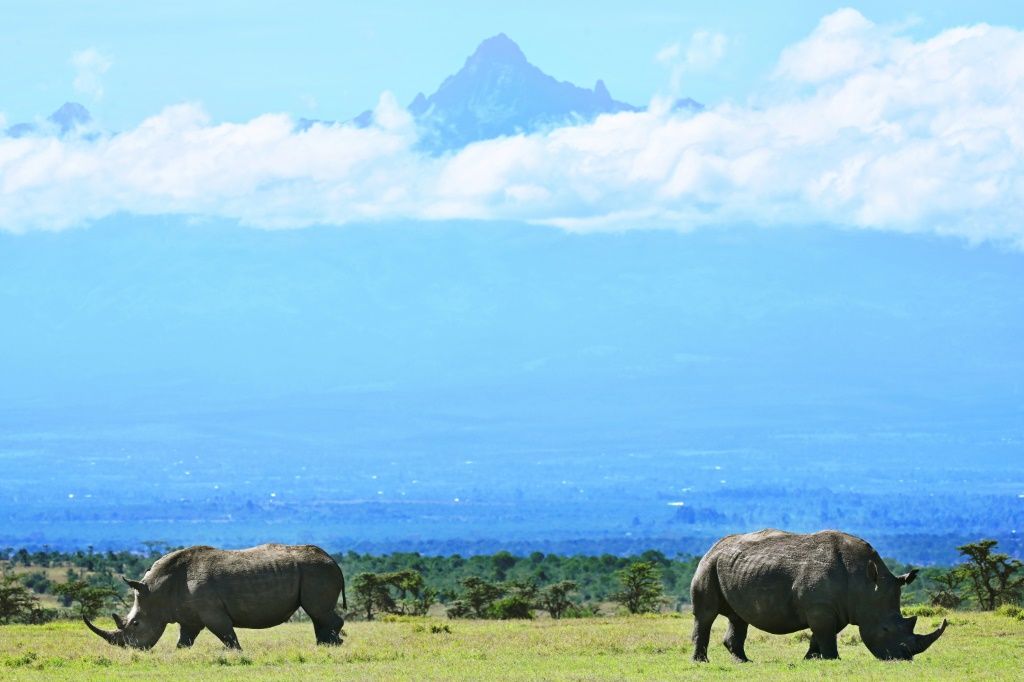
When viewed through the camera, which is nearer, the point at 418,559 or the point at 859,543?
the point at 859,543

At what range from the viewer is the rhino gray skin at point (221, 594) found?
3216 centimetres

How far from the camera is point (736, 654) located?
29.9 m

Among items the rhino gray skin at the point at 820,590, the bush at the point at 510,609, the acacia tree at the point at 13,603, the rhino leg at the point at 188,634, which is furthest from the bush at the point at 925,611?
the acacia tree at the point at 13,603

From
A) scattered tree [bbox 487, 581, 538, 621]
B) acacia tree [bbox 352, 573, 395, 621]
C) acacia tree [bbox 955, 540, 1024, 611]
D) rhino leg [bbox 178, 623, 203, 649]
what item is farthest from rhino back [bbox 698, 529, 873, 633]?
acacia tree [bbox 352, 573, 395, 621]

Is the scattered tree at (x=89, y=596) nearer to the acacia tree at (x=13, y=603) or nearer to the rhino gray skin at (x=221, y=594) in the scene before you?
the acacia tree at (x=13, y=603)

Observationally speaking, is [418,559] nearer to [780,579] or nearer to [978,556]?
[978,556]

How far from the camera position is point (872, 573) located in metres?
28.4

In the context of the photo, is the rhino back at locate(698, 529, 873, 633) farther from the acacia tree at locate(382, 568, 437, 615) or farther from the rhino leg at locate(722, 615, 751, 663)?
the acacia tree at locate(382, 568, 437, 615)

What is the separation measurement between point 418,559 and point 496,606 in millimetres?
29224

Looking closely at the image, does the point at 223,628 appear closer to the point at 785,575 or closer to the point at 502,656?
the point at 502,656

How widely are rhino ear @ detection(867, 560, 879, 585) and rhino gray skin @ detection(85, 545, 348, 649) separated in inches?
369

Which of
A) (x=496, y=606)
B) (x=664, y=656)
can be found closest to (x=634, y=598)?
(x=496, y=606)

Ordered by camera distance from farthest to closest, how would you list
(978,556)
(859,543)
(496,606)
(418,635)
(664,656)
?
(496,606), (978,556), (418,635), (664,656), (859,543)

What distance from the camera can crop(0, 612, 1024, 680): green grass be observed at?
27328 mm
